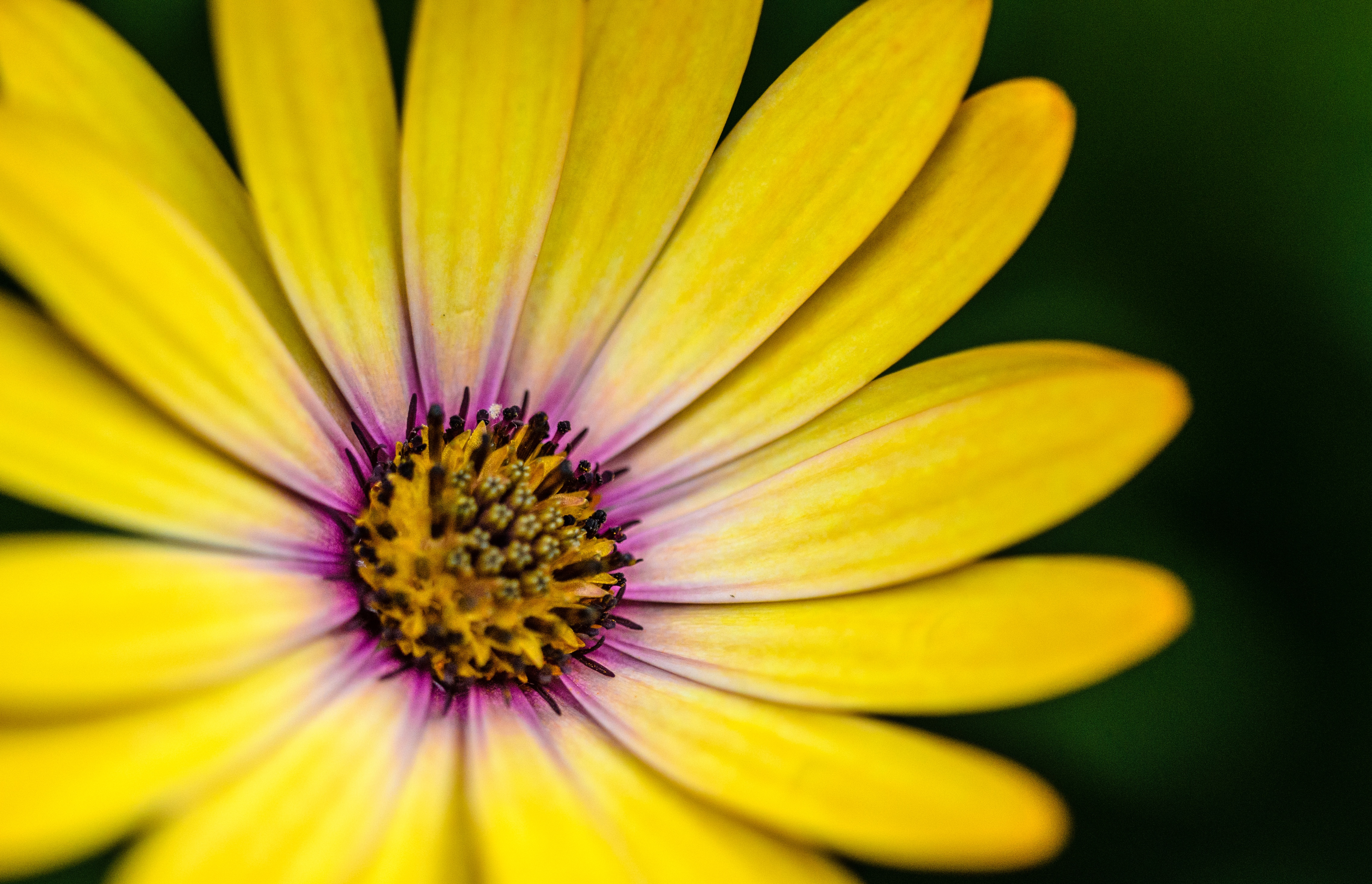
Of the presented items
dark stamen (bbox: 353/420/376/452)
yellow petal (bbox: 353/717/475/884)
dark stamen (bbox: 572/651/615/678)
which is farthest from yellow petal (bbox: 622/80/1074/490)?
yellow petal (bbox: 353/717/475/884)

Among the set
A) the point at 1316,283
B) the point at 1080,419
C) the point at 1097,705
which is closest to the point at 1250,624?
the point at 1097,705

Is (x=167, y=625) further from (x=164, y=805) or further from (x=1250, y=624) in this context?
(x=1250, y=624)

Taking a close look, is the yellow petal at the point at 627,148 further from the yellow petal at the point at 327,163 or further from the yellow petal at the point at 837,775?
the yellow petal at the point at 837,775

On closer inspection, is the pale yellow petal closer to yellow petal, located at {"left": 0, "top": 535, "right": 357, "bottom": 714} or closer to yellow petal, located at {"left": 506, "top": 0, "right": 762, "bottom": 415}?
yellow petal, located at {"left": 506, "top": 0, "right": 762, "bottom": 415}

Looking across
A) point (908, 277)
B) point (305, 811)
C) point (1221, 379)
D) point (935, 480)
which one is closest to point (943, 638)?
point (935, 480)

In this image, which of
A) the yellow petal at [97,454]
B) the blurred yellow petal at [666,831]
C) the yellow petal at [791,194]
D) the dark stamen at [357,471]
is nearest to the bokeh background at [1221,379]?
the yellow petal at [791,194]

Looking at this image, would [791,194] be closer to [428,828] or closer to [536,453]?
[536,453]
